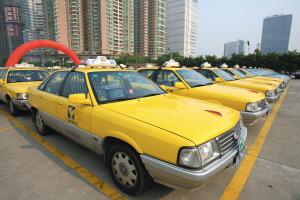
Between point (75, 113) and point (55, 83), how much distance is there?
51.1 inches

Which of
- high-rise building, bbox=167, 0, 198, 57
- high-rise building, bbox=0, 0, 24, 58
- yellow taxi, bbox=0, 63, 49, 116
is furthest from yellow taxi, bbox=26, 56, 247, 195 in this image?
high-rise building, bbox=0, 0, 24, 58

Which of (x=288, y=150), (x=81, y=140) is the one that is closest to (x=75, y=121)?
(x=81, y=140)

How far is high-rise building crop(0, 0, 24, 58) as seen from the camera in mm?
123438

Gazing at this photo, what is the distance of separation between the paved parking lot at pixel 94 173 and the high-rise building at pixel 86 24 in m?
84.8

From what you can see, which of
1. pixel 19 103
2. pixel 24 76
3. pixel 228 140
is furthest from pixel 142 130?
pixel 24 76

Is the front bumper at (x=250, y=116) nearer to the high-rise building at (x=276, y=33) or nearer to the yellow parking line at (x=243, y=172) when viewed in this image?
the yellow parking line at (x=243, y=172)

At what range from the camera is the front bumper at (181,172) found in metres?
1.65

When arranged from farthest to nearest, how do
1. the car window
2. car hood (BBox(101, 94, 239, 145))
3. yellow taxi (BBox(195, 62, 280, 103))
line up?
the car window, yellow taxi (BBox(195, 62, 280, 103)), car hood (BBox(101, 94, 239, 145))

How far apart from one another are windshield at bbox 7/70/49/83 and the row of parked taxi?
3.01 m

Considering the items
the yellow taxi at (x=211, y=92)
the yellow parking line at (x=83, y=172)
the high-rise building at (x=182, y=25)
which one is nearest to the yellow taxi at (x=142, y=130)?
the yellow parking line at (x=83, y=172)

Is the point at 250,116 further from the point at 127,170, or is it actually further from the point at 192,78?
the point at 127,170

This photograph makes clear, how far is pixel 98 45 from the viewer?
8400cm

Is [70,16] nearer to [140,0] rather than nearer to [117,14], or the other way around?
[117,14]

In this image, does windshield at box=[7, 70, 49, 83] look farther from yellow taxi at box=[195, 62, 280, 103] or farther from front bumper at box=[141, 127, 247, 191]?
front bumper at box=[141, 127, 247, 191]
